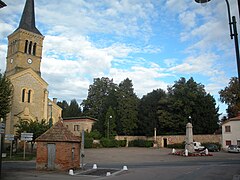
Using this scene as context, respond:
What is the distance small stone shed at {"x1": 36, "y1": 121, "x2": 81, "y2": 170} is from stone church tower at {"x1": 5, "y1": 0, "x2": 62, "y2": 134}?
2730cm

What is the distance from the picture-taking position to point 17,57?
5584cm

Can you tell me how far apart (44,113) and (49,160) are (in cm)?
3482

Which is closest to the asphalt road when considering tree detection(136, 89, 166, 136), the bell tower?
the bell tower

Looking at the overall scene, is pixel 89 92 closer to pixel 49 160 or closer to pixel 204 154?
pixel 204 154

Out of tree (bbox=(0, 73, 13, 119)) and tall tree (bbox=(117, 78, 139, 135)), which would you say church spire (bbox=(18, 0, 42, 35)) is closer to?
tall tree (bbox=(117, 78, 139, 135))

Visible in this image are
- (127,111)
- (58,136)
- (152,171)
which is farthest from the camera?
(127,111)

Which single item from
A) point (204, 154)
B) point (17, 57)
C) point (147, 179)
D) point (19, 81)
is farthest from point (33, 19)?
point (147, 179)

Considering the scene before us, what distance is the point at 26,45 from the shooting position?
190ft

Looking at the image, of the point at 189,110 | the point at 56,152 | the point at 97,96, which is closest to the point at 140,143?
the point at 189,110

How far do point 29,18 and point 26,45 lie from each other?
6341 mm

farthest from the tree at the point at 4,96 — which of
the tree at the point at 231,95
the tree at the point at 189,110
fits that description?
the tree at the point at 231,95

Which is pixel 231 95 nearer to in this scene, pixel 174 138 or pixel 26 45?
pixel 174 138

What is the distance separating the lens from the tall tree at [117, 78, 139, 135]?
6825 cm

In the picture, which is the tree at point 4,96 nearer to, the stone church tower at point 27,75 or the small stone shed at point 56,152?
the small stone shed at point 56,152
